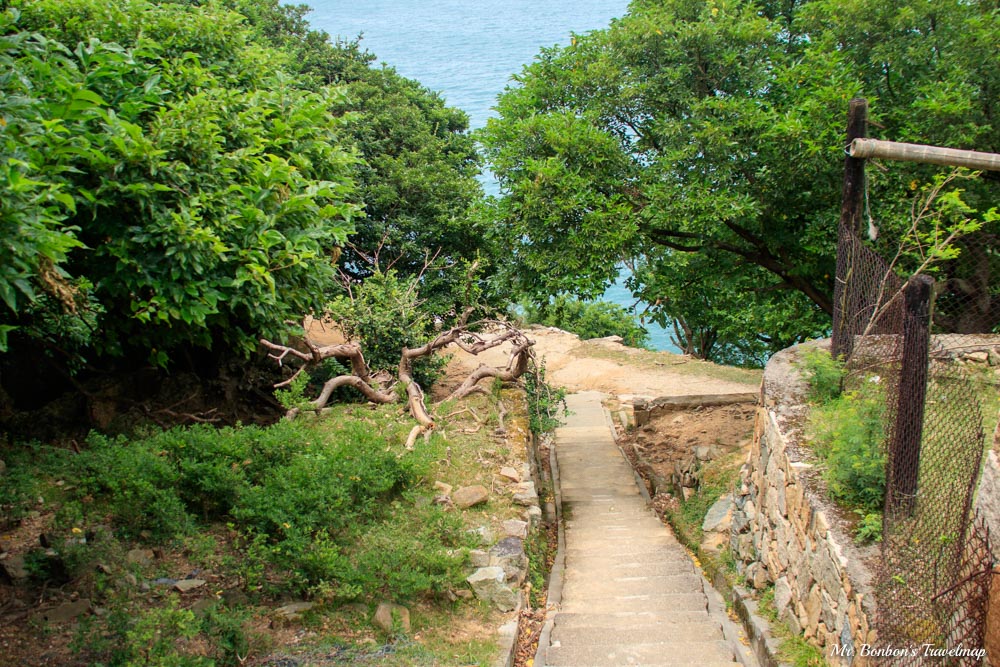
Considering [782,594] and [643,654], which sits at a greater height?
[782,594]

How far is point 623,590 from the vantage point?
26.2 feet

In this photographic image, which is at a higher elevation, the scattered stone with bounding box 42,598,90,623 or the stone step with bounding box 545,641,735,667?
the scattered stone with bounding box 42,598,90,623

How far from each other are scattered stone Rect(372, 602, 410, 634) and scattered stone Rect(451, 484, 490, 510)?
1.93 m

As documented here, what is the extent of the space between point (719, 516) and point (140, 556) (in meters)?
6.34

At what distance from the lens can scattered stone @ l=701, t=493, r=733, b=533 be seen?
30.3 feet

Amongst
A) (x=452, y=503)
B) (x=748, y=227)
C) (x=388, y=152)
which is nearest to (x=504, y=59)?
(x=388, y=152)

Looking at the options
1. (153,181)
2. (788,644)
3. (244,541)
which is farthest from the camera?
(244,541)

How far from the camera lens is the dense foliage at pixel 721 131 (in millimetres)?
9477

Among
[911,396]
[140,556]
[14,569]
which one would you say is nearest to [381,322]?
[140,556]

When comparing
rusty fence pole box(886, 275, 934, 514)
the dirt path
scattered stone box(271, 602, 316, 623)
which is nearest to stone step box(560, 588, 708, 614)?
scattered stone box(271, 602, 316, 623)

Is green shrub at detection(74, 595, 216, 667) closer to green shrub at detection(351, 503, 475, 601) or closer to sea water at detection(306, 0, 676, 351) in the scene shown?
green shrub at detection(351, 503, 475, 601)

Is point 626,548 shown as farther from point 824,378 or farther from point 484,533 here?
point 824,378

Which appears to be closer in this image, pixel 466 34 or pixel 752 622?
pixel 752 622

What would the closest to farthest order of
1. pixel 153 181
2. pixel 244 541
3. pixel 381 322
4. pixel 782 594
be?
1. pixel 153 181
2. pixel 782 594
3. pixel 244 541
4. pixel 381 322
